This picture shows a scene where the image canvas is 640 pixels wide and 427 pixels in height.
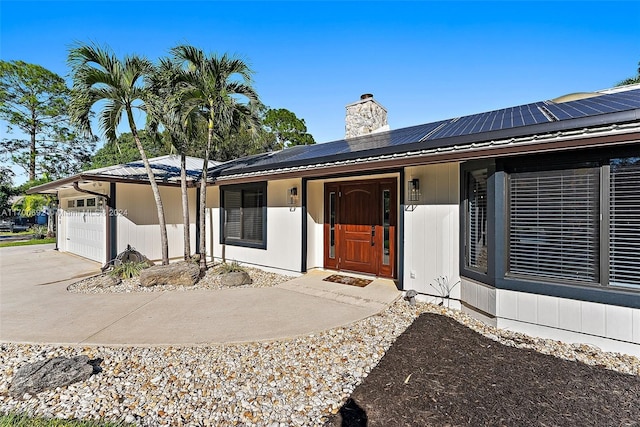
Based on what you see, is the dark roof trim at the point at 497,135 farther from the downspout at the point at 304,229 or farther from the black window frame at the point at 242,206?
the black window frame at the point at 242,206

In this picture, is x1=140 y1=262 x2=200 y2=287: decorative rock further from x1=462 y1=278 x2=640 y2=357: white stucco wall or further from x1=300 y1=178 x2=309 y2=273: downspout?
x1=462 y1=278 x2=640 y2=357: white stucco wall

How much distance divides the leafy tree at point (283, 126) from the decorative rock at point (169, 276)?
22374 millimetres

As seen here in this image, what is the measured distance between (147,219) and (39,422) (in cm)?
772

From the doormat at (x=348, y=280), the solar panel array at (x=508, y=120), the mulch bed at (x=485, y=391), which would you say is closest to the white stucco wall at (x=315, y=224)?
the doormat at (x=348, y=280)

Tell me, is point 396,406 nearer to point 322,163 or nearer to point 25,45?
point 322,163

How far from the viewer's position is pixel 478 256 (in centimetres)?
467

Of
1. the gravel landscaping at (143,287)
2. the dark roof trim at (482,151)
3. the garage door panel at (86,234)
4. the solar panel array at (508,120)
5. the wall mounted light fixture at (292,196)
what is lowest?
the gravel landscaping at (143,287)

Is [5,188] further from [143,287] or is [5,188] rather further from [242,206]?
[242,206]

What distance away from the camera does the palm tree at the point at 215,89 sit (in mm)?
6906

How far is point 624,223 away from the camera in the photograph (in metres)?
3.46

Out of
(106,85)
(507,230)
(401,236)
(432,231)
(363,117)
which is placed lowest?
(401,236)

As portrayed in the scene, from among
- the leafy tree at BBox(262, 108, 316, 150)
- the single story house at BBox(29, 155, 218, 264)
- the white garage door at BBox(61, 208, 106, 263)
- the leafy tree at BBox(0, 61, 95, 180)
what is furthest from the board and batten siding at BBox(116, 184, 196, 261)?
the leafy tree at BBox(262, 108, 316, 150)

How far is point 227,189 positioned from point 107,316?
15.8ft

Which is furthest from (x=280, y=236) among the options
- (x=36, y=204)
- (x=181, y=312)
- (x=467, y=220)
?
(x=36, y=204)
